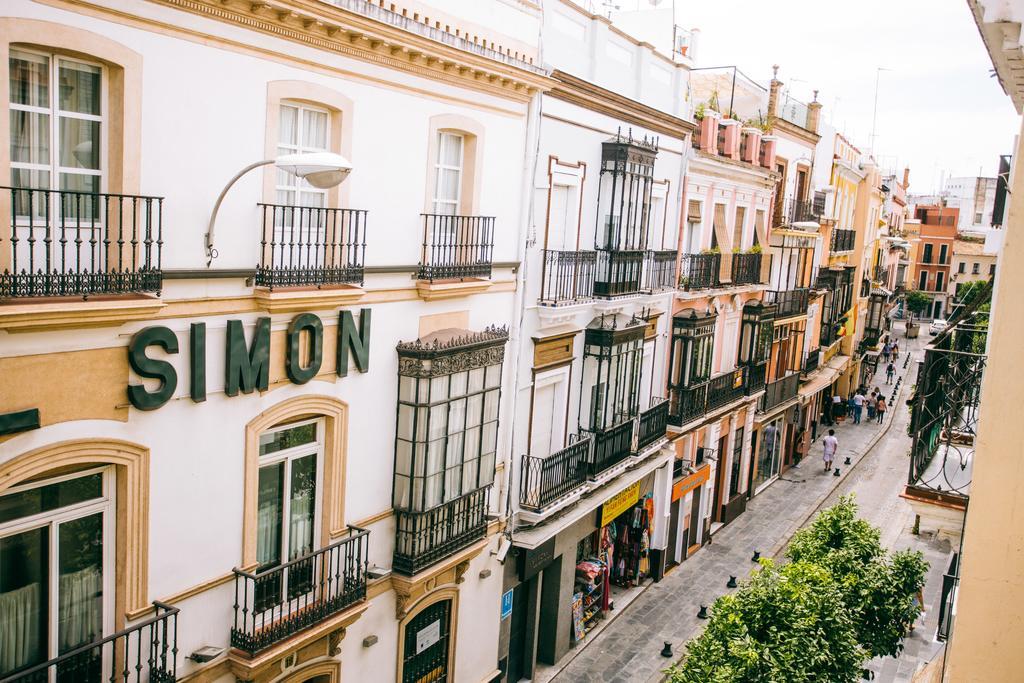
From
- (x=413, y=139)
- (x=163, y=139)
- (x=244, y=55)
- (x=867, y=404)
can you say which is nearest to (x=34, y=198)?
(x=163, y=139)

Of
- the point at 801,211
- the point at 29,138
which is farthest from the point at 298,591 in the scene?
the point at 801,211

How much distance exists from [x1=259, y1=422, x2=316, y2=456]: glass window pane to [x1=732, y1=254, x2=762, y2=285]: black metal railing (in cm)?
1656

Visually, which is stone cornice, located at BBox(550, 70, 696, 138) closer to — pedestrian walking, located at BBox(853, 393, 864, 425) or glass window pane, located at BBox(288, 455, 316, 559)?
glass window pane, located at BBox(288, 455, 316, 559)

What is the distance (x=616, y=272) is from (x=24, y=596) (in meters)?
12.4

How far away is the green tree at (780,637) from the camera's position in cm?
1133

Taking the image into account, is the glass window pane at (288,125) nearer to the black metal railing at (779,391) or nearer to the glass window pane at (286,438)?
the glass window pane at (286,438)

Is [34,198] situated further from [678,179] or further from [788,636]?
[678,179]

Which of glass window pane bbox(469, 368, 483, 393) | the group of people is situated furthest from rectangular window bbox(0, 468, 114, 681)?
the group of people

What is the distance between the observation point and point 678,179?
21.7 meters

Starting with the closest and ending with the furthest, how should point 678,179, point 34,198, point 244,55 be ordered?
point 34,198, point 244,55, point 678,179

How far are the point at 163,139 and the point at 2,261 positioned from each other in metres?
1.97

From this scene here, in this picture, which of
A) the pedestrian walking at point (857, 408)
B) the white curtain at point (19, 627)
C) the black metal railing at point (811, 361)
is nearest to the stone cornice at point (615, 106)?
the white curtain at point (19, 627)

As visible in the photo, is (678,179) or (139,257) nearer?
(139,257)

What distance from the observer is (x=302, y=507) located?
1120cm
